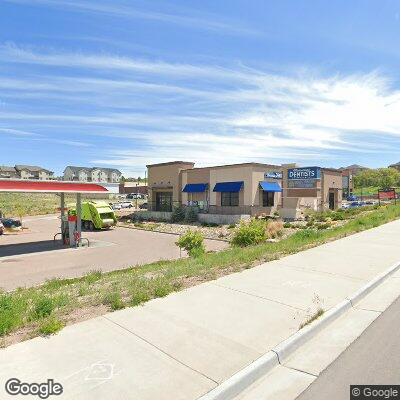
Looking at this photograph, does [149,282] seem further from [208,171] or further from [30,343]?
[208,171]

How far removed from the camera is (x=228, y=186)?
39.0m

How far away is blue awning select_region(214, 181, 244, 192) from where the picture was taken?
38.0m

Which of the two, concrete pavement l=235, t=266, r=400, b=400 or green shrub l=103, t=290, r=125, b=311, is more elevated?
green shrub l=103, t=290, r=125, b=311

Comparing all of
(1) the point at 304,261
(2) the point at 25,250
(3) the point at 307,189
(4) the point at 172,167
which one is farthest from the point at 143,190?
(1) the point at 304,261

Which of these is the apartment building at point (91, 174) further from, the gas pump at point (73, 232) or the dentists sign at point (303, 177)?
the gas pump at point (73, 232)

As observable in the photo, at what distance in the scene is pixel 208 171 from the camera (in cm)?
4159

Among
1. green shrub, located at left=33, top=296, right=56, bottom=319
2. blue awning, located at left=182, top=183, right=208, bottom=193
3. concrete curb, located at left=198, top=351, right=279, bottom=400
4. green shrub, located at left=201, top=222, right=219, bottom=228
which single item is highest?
blue awning, located at left=182, top=183, right=208, bottom=193

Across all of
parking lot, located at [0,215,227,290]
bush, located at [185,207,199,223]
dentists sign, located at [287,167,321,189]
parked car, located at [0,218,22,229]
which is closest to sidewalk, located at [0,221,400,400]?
parking lot, located at [0,215,227,290]

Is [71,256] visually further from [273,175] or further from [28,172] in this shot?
[28,172]

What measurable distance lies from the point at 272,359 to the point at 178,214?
37740 millimetres

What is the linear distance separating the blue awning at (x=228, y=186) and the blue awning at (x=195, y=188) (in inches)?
59.1

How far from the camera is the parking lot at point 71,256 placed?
16.0 m

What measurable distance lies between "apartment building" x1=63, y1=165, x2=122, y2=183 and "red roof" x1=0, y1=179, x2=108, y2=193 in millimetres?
136345
